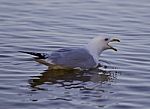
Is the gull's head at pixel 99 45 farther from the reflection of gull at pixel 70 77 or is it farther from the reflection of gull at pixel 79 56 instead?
the reflection of gull at pixel 70 77

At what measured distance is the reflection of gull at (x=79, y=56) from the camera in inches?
410

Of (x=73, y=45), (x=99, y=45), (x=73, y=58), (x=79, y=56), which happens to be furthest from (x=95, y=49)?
(x=73, y=45)

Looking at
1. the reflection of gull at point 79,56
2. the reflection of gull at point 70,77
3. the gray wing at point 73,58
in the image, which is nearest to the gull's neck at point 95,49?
the reflection of gull at point 79,56

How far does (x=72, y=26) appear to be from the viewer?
1359cm

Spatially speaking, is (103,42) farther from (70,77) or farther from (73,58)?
(70,77)

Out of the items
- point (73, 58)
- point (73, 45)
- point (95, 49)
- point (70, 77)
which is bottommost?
point (70, 77)

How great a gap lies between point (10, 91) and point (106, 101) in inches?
53.3

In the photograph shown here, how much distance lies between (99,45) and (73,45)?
937 mm

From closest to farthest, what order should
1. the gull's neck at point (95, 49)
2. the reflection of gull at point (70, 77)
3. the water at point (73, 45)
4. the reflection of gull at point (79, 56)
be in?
the water at point (73, 45) < the reflection of gull at point (70, 77) < the reflection of gull at point (79, 56) < the gull's neck at point (95, 49)

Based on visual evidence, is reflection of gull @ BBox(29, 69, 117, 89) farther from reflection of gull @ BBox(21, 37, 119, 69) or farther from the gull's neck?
the gull's neck

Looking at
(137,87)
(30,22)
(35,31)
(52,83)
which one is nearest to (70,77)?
(52,83)

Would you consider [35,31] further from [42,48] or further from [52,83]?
[52,83]

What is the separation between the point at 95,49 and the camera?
36.7 ft

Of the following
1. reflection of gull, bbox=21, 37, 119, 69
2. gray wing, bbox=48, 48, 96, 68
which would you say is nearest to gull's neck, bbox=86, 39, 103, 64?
reflection of gull, bbox=21, 37, 119, 69
